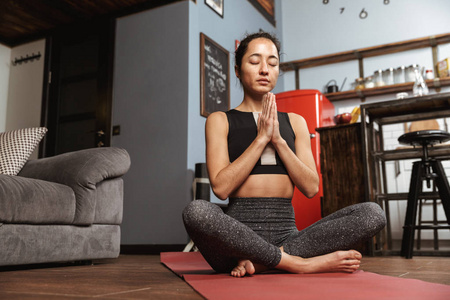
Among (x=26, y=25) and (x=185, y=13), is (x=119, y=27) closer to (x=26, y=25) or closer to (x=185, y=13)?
(x=185, y=13)

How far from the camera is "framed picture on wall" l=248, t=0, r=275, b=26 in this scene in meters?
4.90

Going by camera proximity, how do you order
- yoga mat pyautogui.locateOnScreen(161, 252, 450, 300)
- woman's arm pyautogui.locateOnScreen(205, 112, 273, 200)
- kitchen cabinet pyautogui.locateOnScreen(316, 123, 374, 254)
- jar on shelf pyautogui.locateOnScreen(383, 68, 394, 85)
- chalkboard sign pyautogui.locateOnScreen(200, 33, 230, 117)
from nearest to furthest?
1. yoga mat pyautogui.locateOnScreen(161, 252, 450, 300)
2. woman's arm pyautogui.locateOnScreen(205, 112, 273, 200)
3. kitchen cabinet pyautogui.locateOnScreen(316, 123, 374, 254)
4. chalkboard sign pyautogui.locateOnScreen(200, 33, 230, 117)
5. jar on shelf pyautogui.locateOnScreen(383, 68, 394, 85)

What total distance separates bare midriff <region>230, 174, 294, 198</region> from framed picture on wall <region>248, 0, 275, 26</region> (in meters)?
3.74

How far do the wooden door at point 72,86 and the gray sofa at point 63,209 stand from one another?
80.1 inches

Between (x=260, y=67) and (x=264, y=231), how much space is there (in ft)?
1.95

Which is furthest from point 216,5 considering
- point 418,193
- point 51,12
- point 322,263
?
point 322,263

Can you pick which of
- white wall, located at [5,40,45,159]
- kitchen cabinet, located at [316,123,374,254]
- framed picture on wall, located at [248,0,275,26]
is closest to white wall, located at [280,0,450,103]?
framed picture on wall, located at [248,0,275,26]

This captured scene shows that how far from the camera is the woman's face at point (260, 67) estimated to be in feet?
5.11

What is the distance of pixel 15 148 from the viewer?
236 centimetres

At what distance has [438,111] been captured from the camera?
2.97 m

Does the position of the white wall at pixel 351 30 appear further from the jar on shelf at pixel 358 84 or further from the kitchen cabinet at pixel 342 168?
the kitchen cabinet at pixel 342 168

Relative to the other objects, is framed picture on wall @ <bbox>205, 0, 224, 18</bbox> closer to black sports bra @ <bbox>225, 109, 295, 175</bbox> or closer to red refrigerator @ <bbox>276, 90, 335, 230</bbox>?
red refrigerator @ <bbox>276, 90, 335, 230</bbox>

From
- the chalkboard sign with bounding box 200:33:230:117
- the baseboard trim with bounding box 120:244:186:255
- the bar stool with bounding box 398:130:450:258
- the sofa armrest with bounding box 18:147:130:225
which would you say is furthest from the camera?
the chalkboard sign with bounding box 200:33:230:117

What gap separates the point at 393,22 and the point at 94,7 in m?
3.30
